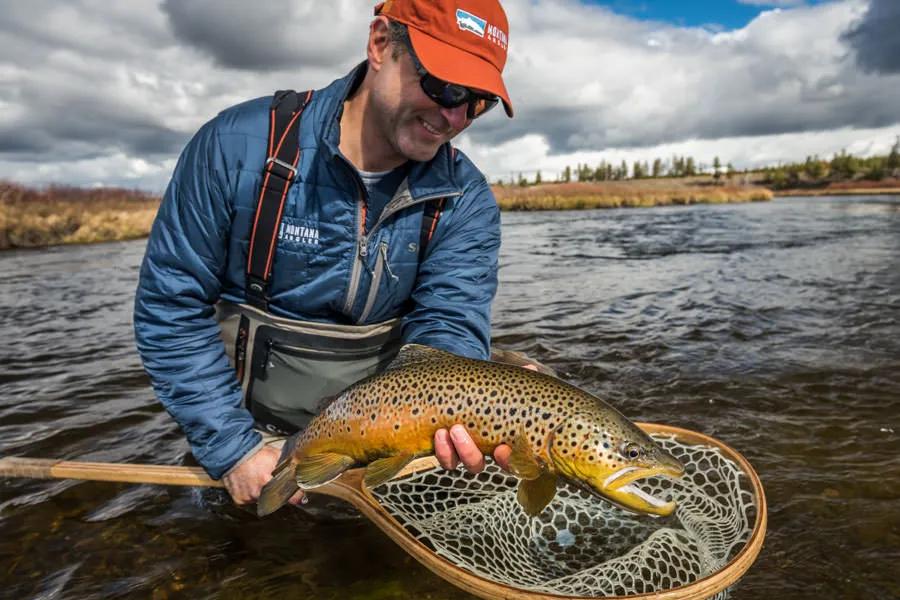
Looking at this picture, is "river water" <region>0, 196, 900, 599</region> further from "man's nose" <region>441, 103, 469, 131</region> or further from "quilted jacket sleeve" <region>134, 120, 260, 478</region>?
"man's nose" <region>441, 103, 469, 131</region>

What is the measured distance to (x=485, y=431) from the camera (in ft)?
7.55

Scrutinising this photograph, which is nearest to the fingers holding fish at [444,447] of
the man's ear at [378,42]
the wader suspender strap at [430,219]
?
the wader suspender strap at [430,219]

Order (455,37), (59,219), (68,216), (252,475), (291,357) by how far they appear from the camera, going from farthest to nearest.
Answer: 1. (68,216)
2. (59,219)
3. (291,357)
4. (252,475)
5. (455,37)

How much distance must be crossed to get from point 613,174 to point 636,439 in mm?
118115

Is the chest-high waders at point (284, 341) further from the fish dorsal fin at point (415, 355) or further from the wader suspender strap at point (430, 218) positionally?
the fish dorsal fin at point (415, 355)

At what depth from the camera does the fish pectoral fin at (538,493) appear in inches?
89.8

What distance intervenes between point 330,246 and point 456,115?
0.95m

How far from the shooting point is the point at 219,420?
9.36 ft

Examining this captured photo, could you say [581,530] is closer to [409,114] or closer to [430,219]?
[430,219]

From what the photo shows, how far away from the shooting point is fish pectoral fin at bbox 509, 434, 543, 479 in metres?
2.19

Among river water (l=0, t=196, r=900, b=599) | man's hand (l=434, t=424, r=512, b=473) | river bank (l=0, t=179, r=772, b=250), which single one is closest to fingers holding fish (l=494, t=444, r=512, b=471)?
man's hand (l=434, t=424, r=512, b=473)

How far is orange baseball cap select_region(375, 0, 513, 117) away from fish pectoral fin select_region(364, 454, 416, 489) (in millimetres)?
1597

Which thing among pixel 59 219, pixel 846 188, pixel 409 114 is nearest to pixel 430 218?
pixel 409 114

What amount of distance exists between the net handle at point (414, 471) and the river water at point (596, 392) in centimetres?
54
